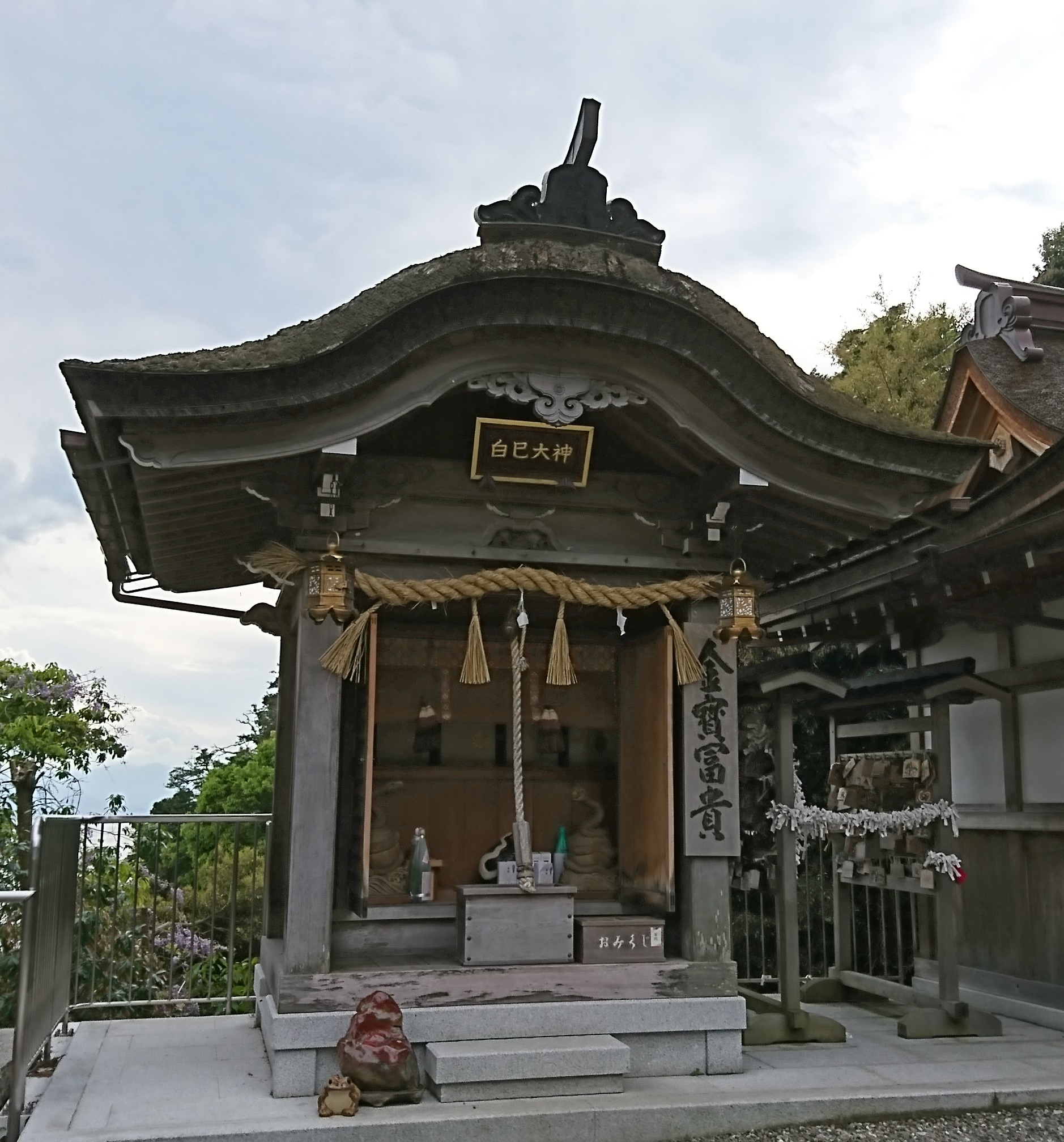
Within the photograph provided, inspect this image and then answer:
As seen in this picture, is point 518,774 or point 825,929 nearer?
point 518,774

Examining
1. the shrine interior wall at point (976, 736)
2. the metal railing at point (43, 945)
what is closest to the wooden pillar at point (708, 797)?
the shrine interior wall at point (976, 736)

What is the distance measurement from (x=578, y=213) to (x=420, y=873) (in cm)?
418

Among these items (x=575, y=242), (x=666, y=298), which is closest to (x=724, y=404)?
(x=666, y=298)

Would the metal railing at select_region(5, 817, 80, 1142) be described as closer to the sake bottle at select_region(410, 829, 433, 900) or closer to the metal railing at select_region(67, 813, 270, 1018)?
the metal railing at select_region(67, 813, 270, 1018)

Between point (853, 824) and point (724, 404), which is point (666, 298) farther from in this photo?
point (853, 824)

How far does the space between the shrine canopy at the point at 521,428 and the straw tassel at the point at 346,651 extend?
0.39 m

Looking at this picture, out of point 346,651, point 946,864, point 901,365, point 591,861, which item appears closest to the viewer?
point 346,651

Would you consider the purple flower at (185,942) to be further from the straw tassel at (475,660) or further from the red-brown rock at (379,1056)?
the straw tassel at (475,660)

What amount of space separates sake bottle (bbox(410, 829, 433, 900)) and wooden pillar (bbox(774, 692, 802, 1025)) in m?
2.28

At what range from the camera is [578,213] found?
6.65m

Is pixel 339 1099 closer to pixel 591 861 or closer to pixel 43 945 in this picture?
pixel 43 945

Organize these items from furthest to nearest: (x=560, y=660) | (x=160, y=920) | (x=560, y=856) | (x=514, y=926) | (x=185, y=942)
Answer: (x=160, y=920)
(x=185, y=942)
(x=560, y=856)
(x=560, y=660)
(x=514, y=926)

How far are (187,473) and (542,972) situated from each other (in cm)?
331

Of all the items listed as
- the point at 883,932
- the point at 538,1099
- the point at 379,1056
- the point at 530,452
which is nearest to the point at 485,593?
the point at 530,452
